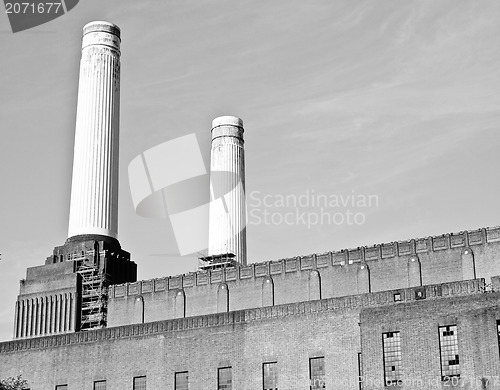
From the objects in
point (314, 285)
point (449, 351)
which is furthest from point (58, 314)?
point (449, 351)

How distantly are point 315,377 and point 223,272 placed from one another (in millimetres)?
16618

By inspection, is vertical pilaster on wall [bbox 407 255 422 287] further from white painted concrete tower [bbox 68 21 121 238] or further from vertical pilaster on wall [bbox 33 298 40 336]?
vertical pilaster on wall [bbox 33 298 40 336]

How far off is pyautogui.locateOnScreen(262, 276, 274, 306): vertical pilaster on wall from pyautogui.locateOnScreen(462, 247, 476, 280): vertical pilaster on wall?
41.4 feet

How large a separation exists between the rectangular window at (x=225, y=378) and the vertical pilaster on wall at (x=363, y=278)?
10.9 meters

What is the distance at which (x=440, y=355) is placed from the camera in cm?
3959

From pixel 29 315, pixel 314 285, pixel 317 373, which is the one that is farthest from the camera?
pixel 29 315

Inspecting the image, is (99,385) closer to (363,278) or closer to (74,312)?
(74,312)

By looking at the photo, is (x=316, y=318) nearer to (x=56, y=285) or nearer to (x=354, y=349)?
(x=354, y=349)

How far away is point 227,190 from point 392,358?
3916cm

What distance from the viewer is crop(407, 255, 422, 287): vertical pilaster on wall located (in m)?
52.2

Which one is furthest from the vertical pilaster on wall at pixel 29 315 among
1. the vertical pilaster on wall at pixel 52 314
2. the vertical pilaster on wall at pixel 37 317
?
the vertical pilaster on wall at pixel 52 314

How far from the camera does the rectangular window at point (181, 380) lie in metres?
48.1

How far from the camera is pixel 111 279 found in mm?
60781

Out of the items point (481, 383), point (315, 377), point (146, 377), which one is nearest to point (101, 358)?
point (146, 377)
